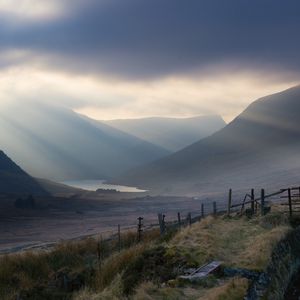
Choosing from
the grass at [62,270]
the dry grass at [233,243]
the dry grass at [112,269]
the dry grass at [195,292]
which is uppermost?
the dry grass at [233,243]

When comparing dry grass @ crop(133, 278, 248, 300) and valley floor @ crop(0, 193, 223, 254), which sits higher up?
dry grass @ crop(133, 278, 248, 300)

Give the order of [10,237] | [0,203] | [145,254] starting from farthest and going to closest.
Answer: [0,203], [10,237], [145,254]

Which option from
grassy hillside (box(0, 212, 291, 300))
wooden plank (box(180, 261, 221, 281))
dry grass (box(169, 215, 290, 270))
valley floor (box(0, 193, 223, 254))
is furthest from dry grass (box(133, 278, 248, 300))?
valley floor (box(0, 193, 223, 254))

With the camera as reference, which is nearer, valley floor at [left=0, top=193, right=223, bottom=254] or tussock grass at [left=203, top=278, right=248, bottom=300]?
tussock grass at [left=203, top=278, right=248, bottom=300]

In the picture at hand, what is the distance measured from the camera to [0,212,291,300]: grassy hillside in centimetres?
1128

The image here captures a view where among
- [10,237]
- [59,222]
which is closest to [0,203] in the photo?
[59,222]

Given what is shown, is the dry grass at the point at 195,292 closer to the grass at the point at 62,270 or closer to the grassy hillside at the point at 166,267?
the grassy hillside at the point at 166,267

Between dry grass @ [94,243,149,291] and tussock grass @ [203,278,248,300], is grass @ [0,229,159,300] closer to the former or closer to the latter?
dry grass @ [94,243,149,291]

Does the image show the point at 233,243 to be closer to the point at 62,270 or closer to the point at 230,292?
the point at 230,292

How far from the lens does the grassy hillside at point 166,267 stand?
11.3 meters

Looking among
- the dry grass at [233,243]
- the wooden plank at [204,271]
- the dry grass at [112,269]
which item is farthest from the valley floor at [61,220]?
the wooden plank at [204,271]

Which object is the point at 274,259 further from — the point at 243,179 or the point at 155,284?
the point at 243,179

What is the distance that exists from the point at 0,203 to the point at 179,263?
12255cm

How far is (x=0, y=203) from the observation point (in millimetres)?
128125
